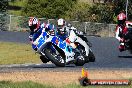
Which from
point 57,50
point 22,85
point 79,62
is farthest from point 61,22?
point 22,85

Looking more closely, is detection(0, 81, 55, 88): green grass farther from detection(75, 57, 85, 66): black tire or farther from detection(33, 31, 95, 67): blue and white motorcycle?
detection(75, 57, 85, 66): black tire

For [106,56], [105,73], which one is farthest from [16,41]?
[105,73]

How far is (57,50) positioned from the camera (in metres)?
22.0

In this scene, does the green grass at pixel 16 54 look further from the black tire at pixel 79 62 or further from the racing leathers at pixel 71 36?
the racing leathers at pixel 71 36

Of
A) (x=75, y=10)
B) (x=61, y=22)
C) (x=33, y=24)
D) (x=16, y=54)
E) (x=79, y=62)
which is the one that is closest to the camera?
(x=33, y=24)

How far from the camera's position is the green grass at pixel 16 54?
92.4 ft

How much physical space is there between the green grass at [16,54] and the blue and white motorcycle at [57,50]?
220 inches

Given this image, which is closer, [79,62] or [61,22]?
[61,22]

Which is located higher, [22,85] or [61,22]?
[61,22]

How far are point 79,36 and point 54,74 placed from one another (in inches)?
186

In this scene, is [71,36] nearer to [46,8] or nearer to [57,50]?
[57,50]

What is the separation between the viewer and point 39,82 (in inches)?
656

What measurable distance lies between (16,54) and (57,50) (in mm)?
10259

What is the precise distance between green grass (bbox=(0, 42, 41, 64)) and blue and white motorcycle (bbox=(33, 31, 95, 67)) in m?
5.60
